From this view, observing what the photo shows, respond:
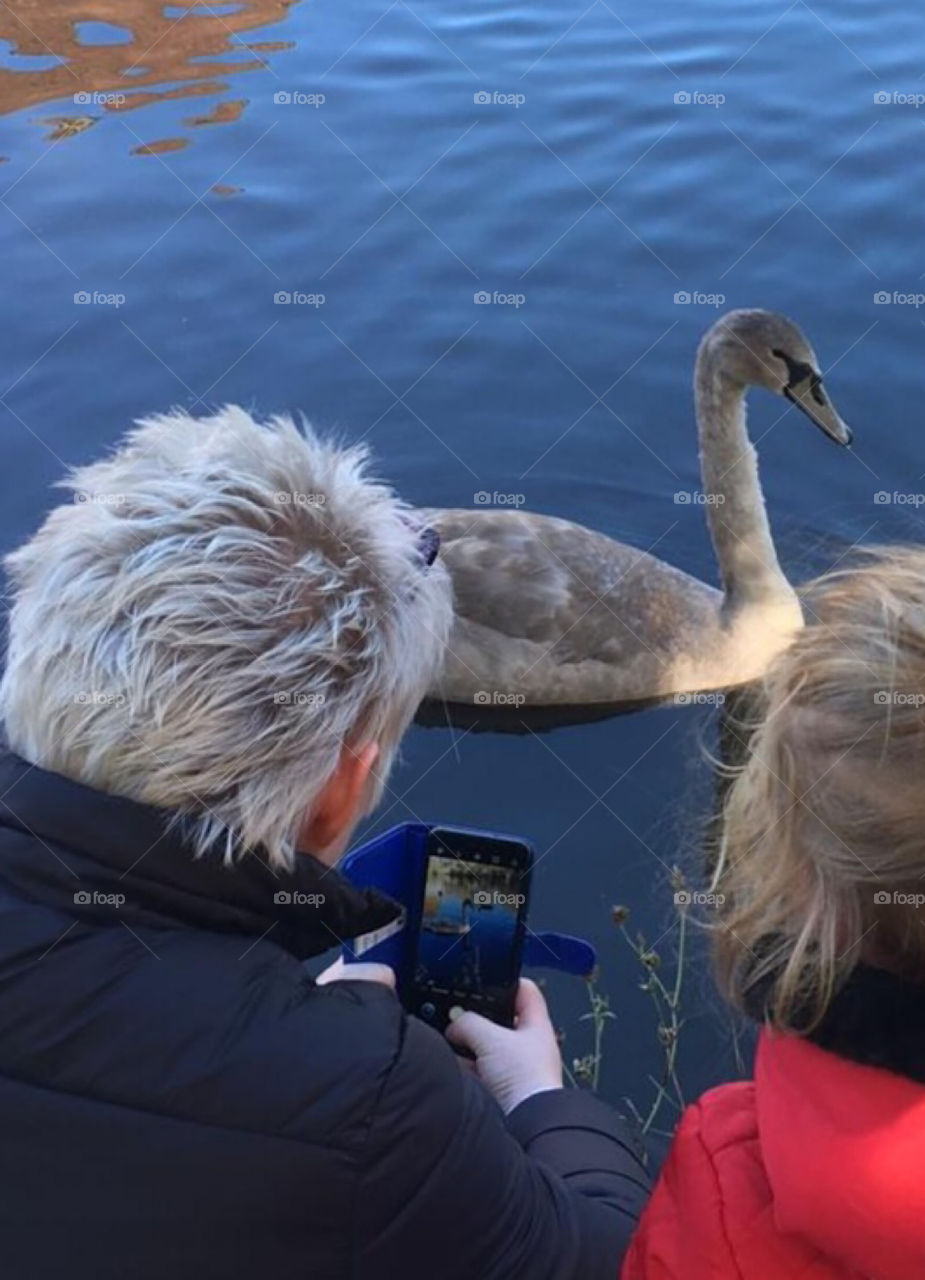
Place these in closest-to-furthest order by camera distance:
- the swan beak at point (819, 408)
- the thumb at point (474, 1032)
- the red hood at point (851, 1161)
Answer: the red hood at point (851, 1161) → the thumb at point (474, 1032) → the swan beak at point (819, 408)

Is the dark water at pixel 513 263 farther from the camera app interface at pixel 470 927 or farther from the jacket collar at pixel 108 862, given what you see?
the jacket collar at pixel 108 862

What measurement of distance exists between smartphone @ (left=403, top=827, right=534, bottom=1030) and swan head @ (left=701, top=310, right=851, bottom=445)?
11.3 ft

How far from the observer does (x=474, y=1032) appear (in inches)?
98.0

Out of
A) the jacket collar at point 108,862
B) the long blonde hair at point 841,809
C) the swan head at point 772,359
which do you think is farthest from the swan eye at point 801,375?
the jacket collar at point 108,862

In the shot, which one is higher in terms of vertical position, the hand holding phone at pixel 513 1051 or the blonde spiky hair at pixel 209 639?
the blonde spiky hair at pixel 209 639

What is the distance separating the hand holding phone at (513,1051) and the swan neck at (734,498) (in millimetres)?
3273

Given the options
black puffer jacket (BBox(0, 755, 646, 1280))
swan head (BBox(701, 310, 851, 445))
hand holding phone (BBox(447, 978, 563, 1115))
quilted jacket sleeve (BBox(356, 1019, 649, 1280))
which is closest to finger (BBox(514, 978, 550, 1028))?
hand holding phone (BBox(447, 978, 563, 1115))

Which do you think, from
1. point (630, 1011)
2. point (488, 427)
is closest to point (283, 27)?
point (488, 427)

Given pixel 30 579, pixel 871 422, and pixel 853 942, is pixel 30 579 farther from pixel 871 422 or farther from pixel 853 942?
pixel 871 422

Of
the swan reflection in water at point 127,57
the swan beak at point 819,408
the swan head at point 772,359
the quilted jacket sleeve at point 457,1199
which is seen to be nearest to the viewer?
the quilted jacket sleeve at point 457,1199

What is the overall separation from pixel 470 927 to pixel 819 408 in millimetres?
3601

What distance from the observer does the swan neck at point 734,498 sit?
559 cm

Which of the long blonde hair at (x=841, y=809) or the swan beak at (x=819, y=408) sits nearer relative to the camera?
the long blonde hair at (x=841, y=809)

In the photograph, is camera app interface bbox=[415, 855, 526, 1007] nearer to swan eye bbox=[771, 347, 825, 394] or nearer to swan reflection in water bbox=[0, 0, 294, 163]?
swan eye bbox=[771, 347, 825, 394]
